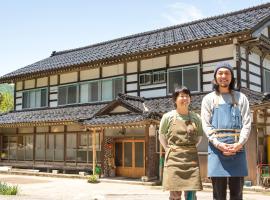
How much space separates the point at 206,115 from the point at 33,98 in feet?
67.4

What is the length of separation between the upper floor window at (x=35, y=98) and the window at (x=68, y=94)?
1313mm

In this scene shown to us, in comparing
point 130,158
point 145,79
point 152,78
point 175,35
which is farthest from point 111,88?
point 175,35

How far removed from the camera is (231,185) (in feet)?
13.4

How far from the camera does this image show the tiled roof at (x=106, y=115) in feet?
46.8

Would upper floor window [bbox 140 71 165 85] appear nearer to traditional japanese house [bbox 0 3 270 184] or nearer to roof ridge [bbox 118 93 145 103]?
traditional japanese house [bbox 0 3 270 184]

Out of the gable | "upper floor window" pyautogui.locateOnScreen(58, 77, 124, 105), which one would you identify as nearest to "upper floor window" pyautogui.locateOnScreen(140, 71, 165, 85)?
"upper floor window" pyautogui.locateOnScreen(58, 77, 124, 105)

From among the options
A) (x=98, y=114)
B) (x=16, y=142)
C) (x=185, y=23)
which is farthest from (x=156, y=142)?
(x=16, y=142)

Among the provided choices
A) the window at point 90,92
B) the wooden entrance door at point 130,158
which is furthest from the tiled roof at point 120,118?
the window at point 90,92

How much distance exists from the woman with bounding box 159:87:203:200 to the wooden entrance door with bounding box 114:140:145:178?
1176 cm

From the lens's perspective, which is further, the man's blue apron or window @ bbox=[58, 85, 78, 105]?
window @ bbox=[58, 85, 78, 105]

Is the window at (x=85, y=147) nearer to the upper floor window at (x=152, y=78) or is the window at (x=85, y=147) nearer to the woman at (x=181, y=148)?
the upper floor window at (x=152, y=78)

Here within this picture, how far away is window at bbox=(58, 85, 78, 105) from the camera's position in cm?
2101

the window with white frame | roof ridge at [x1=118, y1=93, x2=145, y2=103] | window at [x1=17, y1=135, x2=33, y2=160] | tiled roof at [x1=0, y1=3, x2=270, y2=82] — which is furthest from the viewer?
window at [x1=17, y1=135, x2=33, y2=160]

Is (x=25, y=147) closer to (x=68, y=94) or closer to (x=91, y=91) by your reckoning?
(x=68, y=94)
